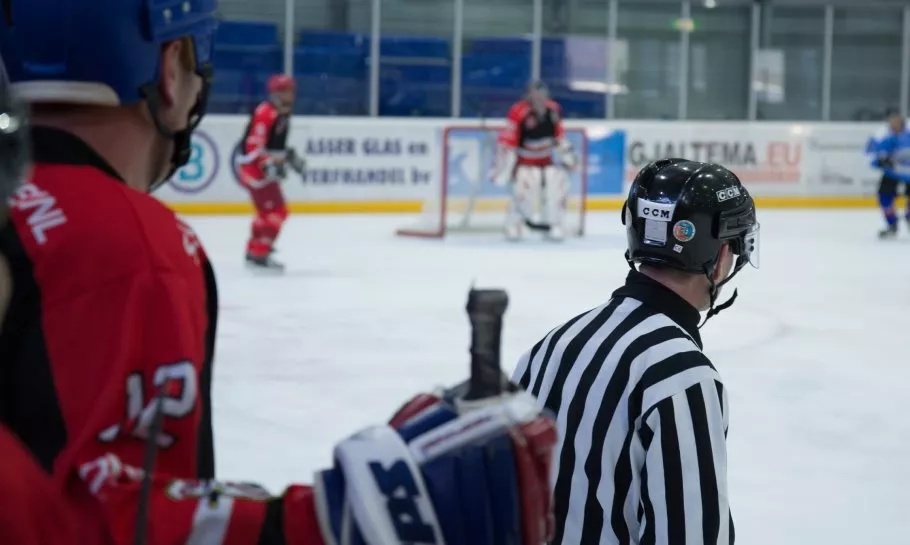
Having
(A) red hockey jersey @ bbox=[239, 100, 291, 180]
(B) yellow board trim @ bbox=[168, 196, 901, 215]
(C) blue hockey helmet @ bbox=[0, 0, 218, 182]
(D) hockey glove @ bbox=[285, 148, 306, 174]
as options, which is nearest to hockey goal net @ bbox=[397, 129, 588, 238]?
(B) yellow board trim @ bbox=[168, 196, 901, 215]

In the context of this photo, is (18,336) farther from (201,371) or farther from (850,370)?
(850,370)

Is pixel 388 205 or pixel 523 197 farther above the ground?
pixel 523 197

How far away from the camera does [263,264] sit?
31.7 ft

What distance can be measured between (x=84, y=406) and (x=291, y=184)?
12.9 meters

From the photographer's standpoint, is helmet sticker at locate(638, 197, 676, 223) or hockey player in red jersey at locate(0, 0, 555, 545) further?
helmet sticker at locate(638, 197, 676, 223)

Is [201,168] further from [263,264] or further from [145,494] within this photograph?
[145,494]

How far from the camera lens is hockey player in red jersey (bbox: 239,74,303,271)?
390 inches

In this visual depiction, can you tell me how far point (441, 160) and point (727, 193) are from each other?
10.9 meters

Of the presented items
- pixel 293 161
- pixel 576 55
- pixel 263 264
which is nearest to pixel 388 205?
pixel 576 55

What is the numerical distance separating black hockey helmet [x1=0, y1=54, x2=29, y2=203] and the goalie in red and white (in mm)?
11751

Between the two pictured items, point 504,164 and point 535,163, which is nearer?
point 535,163

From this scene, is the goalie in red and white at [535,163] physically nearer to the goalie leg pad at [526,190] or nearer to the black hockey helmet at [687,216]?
the goalie leg pad at [526,190]

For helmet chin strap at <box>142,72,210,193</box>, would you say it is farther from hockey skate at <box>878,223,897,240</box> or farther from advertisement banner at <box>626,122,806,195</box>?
advertisement banner at <box>626,122,806,195</box>

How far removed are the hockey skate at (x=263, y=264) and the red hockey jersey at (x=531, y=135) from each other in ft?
11.9
